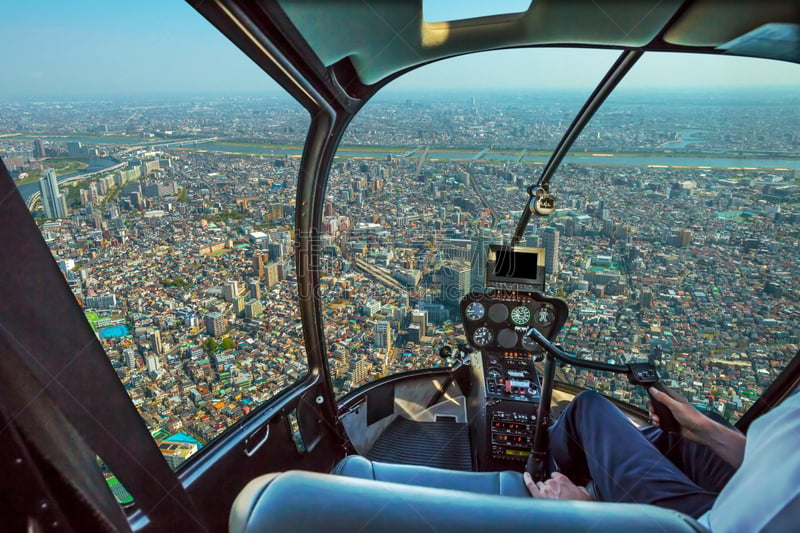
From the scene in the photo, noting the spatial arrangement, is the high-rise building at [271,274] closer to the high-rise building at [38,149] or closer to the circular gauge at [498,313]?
the high-rise building at [38,149]

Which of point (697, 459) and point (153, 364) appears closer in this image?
point (153, 364)

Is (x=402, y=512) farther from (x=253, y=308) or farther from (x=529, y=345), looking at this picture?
(x=529, y=345)

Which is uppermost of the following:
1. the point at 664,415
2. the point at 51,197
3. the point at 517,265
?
the point at 51,197

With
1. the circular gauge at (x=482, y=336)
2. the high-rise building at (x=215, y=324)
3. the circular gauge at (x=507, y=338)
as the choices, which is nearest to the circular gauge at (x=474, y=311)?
the circular gauge at (x=482, y=336)

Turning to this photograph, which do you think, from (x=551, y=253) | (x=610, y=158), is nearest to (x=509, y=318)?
(x=551, y=253)

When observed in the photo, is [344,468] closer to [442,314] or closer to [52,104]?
[52,104]

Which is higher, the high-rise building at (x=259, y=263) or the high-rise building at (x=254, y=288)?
the high-rise building at (x=259, y=263)
